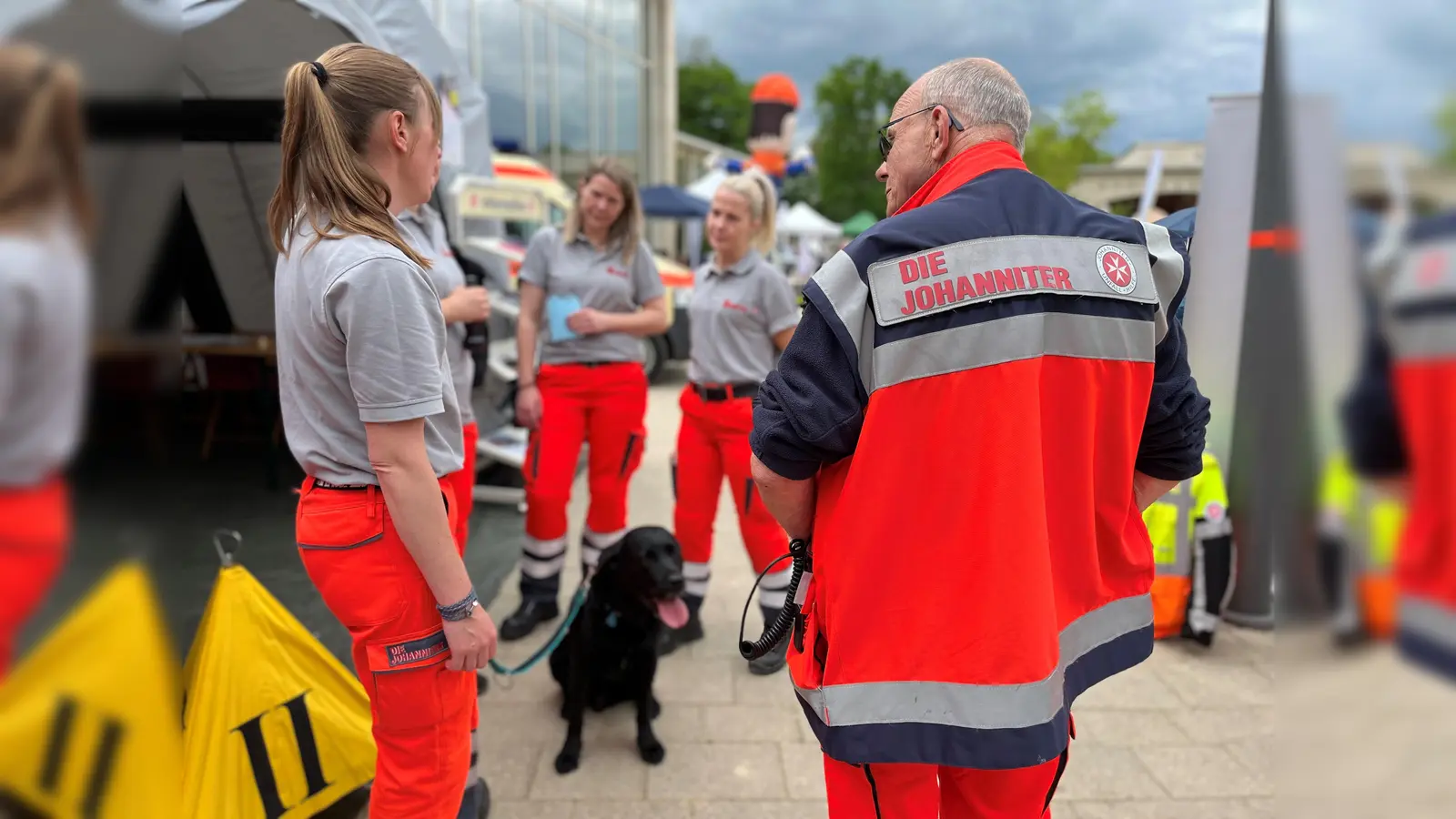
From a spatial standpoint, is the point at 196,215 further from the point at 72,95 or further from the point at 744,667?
the point at 72,95

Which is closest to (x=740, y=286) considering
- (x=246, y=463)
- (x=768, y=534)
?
(x=768, y=534)

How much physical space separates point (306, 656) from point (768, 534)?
1945mm

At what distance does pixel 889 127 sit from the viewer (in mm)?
1598

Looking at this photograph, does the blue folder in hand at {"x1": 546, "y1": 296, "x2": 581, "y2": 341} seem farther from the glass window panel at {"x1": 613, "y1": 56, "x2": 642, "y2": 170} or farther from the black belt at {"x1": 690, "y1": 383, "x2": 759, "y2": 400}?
the glass window panel at {"x1": 613, "y1": 56, "x2": 642, "y2": 170}

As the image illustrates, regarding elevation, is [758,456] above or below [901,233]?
below

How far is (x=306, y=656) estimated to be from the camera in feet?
7.52

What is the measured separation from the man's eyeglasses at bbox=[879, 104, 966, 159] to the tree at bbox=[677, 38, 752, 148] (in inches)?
1909

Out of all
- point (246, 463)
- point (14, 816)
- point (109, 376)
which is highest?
point (109, 376)

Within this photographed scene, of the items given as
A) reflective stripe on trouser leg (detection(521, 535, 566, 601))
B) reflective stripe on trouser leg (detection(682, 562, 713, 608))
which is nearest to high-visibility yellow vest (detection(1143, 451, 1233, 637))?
reflective stripe on trouser leg (detection(682, 562, 713, 608))

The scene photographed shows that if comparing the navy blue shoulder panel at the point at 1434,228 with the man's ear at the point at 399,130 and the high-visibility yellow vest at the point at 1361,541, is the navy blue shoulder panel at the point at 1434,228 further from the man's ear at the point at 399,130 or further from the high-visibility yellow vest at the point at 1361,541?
the man's ear at the point at 399,130

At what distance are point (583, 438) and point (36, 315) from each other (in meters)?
3.28

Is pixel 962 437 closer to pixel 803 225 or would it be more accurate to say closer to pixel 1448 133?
pixel 1448 133

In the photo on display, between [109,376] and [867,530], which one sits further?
[867,530]

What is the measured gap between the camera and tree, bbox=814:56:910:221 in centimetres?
4212
